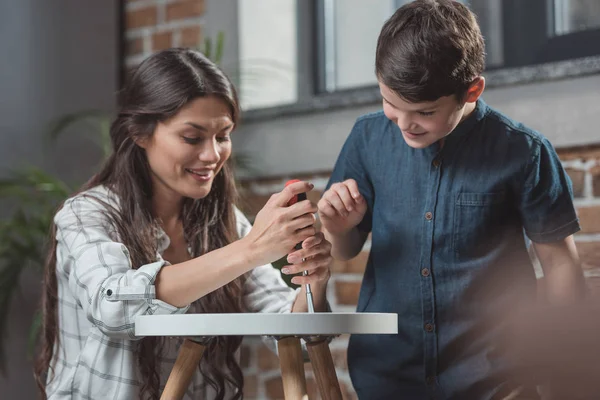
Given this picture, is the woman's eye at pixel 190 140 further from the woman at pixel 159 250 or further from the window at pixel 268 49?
the window at pixel 268 49

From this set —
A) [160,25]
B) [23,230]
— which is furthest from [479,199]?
[160,25]

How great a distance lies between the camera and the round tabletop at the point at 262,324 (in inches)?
47.0

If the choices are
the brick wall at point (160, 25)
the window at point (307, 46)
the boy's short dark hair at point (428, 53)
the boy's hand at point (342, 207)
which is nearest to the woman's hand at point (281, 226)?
the boy's hand at point (342, 207)

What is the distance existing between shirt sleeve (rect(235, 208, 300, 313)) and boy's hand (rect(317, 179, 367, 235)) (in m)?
0.23

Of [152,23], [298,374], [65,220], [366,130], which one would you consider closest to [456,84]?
[366,130]

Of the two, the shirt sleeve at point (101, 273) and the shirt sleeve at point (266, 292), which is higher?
the shirt sleeve at point (101, 273)

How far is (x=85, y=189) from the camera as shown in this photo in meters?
1.72

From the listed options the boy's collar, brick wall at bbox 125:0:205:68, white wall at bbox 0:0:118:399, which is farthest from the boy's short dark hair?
white wall at bbox 0:0:118:399

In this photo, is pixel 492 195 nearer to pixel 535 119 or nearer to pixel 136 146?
pixel 535 119

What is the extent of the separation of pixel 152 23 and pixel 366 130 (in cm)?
132

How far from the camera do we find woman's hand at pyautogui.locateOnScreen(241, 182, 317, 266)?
1.34 meters

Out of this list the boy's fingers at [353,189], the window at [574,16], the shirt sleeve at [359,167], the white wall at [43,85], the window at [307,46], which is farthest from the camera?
the white wall at [43,85]

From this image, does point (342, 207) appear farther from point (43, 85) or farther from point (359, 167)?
point (43, 85)

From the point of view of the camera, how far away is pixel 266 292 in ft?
5.76
